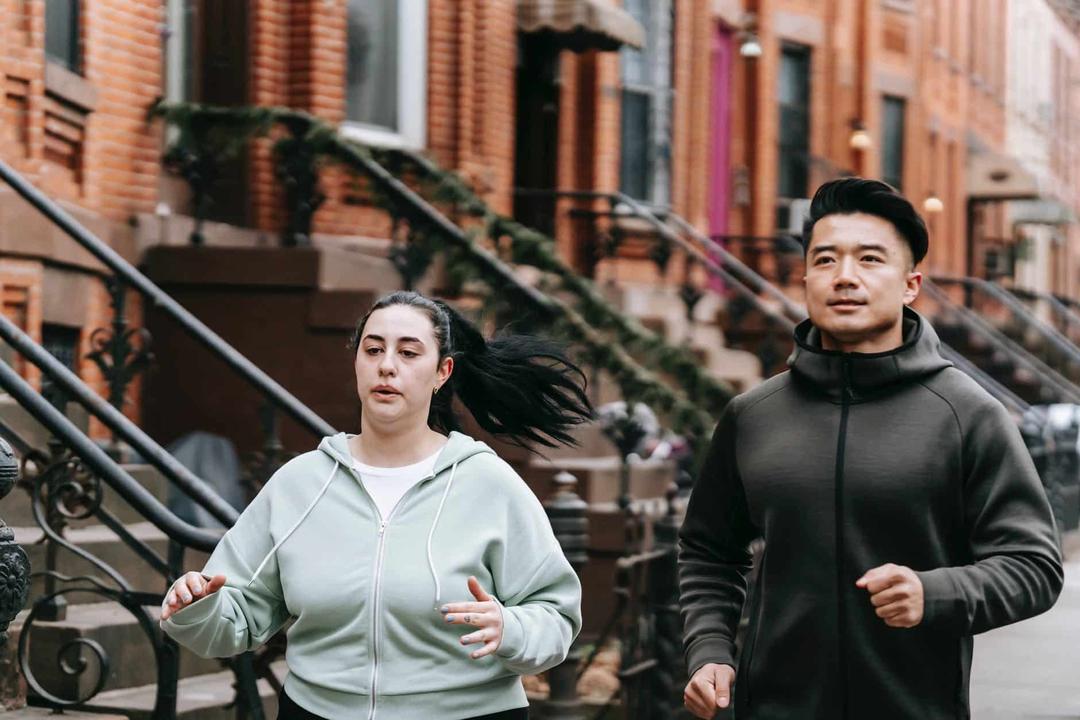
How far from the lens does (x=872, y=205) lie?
369 cm

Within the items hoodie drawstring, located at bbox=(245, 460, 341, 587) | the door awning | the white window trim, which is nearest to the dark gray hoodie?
hoodie drawstring, located at bbox=(245, 460, 341, 587)

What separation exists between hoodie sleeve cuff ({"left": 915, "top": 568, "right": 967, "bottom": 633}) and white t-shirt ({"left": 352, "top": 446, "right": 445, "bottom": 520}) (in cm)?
107

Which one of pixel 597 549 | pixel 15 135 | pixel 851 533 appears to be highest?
pixel 15 135

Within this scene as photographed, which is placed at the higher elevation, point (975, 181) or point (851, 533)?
point (975, 181)

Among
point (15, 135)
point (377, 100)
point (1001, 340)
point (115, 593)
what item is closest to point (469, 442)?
point (115, 593)

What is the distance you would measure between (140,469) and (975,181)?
25.7 m

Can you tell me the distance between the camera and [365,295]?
1088 cm

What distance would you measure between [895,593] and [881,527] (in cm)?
29

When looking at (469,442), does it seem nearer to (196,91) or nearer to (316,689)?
(316,689)

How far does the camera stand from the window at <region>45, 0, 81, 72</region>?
10477 mm

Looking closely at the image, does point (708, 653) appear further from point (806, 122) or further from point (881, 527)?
point (806, 122)

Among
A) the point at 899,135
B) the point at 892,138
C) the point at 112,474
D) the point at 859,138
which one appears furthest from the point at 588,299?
the point at 899,135

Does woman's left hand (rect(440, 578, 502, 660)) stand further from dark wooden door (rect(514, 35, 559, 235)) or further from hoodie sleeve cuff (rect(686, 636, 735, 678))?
dark wooden door (rect(514, 35, 559, 235))

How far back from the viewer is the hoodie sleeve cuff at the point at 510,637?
3.57m
